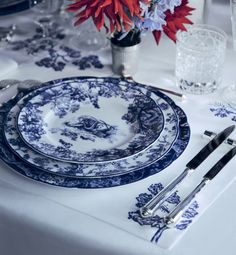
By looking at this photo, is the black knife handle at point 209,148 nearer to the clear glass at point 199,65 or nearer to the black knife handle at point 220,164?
the black knife handle at point 220,164

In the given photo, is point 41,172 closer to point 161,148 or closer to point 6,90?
point 161,148

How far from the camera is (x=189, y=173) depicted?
932 millimetres

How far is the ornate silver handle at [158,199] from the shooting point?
33.8 inches

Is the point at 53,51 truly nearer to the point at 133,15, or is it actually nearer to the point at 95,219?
the point at 133,15

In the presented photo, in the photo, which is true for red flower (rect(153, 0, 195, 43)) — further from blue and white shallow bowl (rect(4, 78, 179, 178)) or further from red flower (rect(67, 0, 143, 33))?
blue and white shallow bowl (rect(4, 78, 179, 178))

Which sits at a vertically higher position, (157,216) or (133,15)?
(133,15)

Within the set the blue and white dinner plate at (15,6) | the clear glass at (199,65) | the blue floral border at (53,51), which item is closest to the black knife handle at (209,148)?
the clear glass at (199,65)

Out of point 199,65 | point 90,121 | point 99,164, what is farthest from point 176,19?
point 99,164

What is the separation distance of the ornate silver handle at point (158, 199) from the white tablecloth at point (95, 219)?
0.02 metres

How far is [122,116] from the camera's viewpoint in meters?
1.07

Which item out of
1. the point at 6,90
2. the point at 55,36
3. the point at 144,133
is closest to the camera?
the point at 144,133

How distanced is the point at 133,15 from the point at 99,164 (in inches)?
12.1

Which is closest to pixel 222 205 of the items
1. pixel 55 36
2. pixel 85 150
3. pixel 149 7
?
pixel 85 150

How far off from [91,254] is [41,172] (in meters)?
0.15
